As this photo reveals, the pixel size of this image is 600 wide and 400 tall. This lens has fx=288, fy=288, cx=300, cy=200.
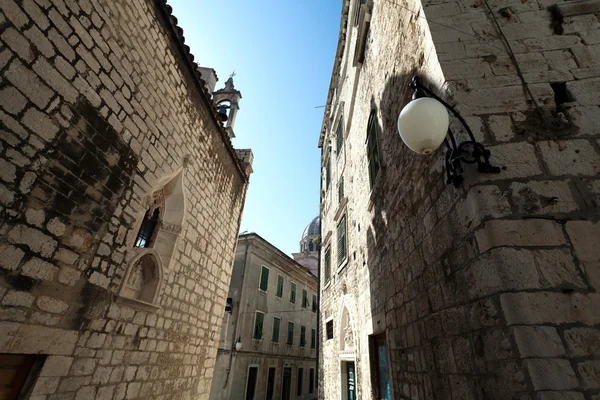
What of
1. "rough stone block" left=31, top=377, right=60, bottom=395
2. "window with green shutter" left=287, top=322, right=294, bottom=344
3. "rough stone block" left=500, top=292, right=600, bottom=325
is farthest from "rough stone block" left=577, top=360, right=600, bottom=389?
"window with green shutter" left=287, top=322, right=294, bottom=344

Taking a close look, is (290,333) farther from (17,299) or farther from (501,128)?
(501,128)

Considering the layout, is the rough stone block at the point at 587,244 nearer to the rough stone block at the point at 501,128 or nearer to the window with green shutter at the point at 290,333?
the rough stone block at the point at 501,128

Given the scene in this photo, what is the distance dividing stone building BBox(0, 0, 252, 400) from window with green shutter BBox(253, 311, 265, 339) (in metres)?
9.81

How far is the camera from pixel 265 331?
1589 cm

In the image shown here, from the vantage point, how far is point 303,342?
64.5 feet

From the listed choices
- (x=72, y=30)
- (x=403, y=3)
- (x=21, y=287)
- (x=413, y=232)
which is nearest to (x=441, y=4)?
(x=403, y=3)

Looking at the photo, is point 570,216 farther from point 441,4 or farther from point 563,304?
point 441,4

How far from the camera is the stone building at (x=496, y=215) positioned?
5.49 feet

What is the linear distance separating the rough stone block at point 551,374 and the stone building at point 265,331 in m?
13.3

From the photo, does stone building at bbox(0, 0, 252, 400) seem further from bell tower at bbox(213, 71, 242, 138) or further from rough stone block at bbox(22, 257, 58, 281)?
bell tower at bbox(213, 71, 242, 138)

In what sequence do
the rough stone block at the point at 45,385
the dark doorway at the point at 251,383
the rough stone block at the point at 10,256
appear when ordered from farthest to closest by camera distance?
1. the dark doorway at the point at 251,383
2. the rough stone block at the point at 45,385
3. the rough stone block at the point at 10,256

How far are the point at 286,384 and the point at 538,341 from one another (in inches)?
728

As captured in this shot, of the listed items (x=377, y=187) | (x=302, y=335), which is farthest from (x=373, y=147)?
(x=302, y=335)

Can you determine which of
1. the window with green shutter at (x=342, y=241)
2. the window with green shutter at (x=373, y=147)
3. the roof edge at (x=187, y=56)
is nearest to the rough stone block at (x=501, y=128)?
the window with green shutter at (x=373, y=147)
